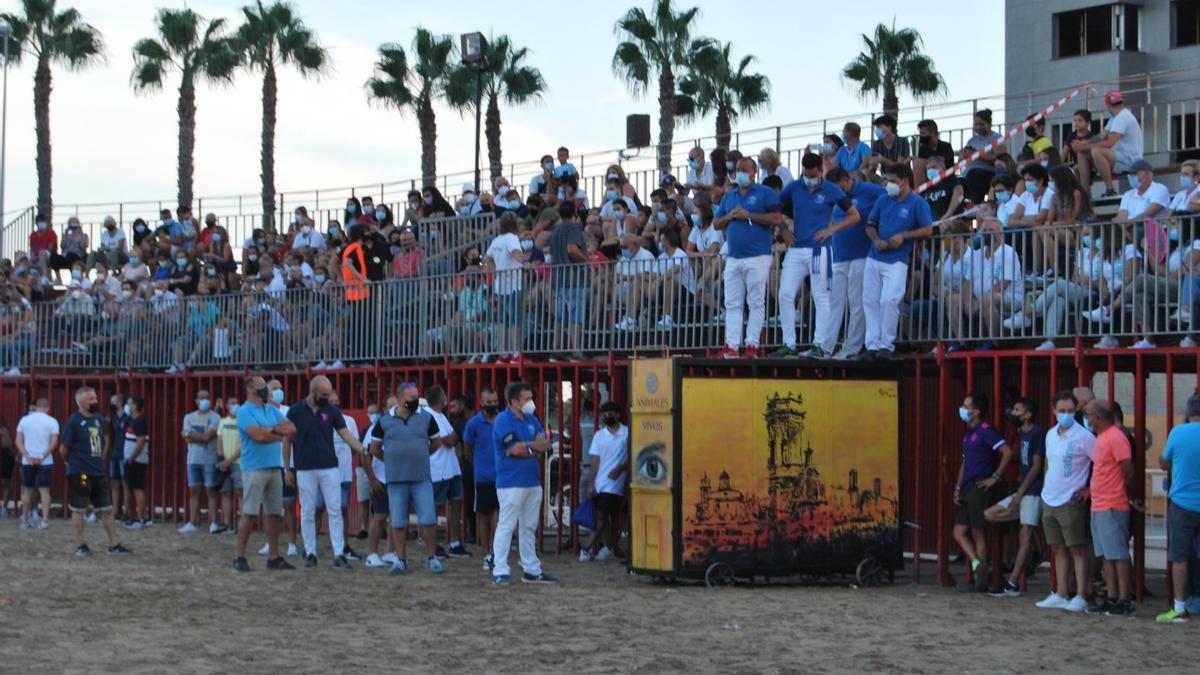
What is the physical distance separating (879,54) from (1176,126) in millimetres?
20635

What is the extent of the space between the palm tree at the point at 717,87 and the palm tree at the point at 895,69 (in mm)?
2753

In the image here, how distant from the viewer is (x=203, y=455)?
25500 millimetres

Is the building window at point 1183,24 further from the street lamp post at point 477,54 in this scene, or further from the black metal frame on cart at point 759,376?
the black metal frame on cart at point 759,376

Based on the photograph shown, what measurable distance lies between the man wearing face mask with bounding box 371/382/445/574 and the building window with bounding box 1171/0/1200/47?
32355mm

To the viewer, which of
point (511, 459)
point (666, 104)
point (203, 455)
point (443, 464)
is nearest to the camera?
point (511, 459)

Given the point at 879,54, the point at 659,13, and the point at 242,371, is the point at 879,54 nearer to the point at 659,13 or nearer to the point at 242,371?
the point at 659,13

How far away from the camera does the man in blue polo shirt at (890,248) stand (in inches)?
680

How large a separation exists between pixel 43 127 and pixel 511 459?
39.6 m

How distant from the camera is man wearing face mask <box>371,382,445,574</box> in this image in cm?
1811

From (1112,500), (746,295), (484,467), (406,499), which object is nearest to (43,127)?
(484,467)

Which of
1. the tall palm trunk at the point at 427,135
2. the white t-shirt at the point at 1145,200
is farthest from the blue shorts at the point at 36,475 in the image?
the tall palm trunk at the point at 427,135

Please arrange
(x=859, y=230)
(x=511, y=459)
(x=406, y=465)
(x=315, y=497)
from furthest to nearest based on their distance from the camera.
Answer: (x=315, y=497) < (x=406, y=465) < (x=859, y=230) < (x=511, y=459)

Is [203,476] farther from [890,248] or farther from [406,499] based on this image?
[890,248]

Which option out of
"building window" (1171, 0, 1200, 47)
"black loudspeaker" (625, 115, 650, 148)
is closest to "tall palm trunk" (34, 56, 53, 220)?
"black loudspeaker" (625, 115, 650, 148)
